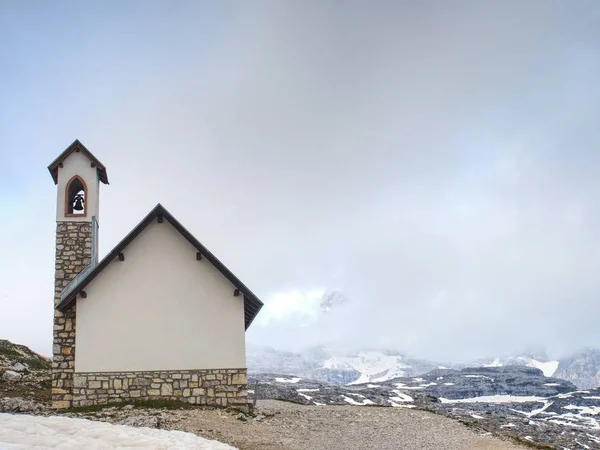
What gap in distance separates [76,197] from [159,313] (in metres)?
8.53

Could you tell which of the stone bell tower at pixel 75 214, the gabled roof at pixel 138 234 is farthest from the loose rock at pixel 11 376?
the gabled roof at pixel 138 234

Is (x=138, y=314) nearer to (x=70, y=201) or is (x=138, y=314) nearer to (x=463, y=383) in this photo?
(x=70, y=201)

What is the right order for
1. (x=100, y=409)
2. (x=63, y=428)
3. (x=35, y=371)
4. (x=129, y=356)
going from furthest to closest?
(x=35, y=371) → (x=129, y=356) → (x=100, y=409) → (x=63, y=428)

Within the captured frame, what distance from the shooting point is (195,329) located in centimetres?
2356

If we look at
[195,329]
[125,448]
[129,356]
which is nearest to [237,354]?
[195,329]

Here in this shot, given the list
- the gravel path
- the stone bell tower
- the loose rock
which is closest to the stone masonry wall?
the stone bell tower

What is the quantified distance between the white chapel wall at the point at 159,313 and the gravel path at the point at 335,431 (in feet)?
10.0

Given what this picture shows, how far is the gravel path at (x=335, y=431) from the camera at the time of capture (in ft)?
60.0

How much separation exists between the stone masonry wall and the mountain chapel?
4cm

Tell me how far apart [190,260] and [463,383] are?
92.2 meters

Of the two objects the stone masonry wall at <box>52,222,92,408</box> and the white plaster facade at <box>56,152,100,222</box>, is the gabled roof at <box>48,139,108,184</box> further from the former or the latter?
the stone masonry wall at <box>52,222,92,408</box>

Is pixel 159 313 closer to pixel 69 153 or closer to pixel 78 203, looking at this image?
pixel 78 203

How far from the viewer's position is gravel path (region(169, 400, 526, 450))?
18.3 m

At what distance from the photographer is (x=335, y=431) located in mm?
21625
